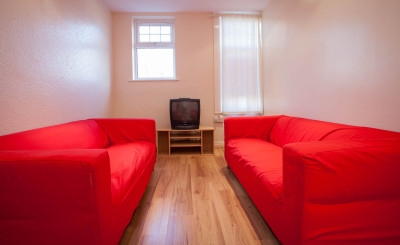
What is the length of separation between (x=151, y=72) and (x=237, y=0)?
2.10 meters

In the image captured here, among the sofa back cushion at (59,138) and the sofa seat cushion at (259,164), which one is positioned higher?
the sofa back cushion at (59,138)

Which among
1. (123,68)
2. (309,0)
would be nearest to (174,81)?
(123,68)

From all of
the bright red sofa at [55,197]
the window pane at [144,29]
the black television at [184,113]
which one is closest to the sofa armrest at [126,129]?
the black television at [184,113]

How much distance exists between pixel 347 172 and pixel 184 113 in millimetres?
2743

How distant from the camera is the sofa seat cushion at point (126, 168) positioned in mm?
1116

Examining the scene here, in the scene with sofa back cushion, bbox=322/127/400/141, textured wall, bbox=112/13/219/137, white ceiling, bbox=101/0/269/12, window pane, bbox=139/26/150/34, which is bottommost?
sofa back cushion, bbox=322/127/400/141

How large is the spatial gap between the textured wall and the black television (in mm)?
441

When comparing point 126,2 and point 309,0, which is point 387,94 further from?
point 126,2

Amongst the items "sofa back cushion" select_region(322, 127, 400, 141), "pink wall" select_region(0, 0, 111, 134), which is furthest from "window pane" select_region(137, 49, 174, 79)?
"sofa back cushion" select_region(322, 127, 400, 141)

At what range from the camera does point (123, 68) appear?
3662 millimetres

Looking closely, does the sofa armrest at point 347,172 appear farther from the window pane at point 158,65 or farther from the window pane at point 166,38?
the window pane at point 166,38

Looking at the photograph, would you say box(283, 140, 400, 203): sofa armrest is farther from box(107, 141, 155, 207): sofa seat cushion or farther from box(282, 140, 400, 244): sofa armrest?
box(107, 141, 155, 207): sofa seat cushion

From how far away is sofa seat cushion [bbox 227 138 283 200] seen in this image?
47.5 inches

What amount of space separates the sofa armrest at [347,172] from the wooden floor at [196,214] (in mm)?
633
